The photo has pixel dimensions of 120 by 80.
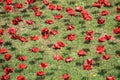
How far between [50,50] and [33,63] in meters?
0.67

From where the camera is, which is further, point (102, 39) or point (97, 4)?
point (97, 4)

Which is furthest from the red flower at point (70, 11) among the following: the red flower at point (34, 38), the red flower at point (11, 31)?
the red flower at point (11, 31)

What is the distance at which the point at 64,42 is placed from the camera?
9344 mm

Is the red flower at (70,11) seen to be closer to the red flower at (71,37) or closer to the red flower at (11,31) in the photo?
the red flower at (71,37)

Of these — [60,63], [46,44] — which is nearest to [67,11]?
[46,44]

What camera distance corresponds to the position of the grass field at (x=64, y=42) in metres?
8.37

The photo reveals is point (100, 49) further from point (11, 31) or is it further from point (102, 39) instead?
point (11, 31)

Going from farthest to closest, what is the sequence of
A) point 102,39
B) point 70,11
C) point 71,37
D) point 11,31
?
1. point 70,11
2. point 11,31
3. point 71,37
4. point 102,39

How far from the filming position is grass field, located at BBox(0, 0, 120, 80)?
8.37 meters

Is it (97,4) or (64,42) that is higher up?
(97,4)

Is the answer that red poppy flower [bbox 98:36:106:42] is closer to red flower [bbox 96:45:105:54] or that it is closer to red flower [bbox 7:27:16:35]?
red flower [bbox 96:45:105:54]

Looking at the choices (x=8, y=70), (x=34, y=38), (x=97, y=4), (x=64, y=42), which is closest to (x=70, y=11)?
(x=97, y=4)

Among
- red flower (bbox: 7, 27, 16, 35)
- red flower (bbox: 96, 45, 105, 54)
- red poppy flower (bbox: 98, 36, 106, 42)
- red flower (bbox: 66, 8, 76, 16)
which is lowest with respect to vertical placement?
red flower (bbox: 96, 45, 105, 54)

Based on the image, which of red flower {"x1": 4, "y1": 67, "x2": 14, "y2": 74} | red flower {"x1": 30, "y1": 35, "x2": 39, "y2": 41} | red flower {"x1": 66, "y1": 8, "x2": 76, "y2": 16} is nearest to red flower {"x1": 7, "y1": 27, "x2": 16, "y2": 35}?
red flower {"x1": 30, "y1": 35, "x2": 39, "y2": 41}
